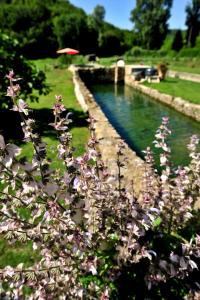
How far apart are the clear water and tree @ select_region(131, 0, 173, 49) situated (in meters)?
68.0

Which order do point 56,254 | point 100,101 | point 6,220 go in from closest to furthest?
point 6,220, point 56,254, point 100,101

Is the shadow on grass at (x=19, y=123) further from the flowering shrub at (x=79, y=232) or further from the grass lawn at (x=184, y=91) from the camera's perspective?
the flowering shrub at (x=79, y=232)

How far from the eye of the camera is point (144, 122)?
1877cm

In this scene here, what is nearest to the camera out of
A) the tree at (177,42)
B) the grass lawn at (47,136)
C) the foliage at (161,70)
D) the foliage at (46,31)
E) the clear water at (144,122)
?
the grass lawn at (47,136)

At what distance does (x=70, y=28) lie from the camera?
85.5 meters

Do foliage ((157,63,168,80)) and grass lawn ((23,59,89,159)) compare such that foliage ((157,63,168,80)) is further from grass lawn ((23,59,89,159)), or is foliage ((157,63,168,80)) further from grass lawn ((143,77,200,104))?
grass lawn ((23,59,89,159))

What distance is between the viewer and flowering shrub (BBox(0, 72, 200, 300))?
371 cm

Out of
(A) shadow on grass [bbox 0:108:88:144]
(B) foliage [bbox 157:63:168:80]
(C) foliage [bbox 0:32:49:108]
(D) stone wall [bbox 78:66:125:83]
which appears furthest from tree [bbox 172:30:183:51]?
(C) foliage [bbox 0:32:49:108]

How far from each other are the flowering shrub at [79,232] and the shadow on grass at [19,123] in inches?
340

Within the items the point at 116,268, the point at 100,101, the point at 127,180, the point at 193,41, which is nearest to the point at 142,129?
the point at 127,180

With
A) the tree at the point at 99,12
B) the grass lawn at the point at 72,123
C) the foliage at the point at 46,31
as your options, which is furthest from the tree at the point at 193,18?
the grass lawn at the point at 72,123

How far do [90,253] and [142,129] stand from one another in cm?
1293

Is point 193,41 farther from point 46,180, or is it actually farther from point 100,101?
point 46,180

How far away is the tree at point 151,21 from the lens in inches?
3600
